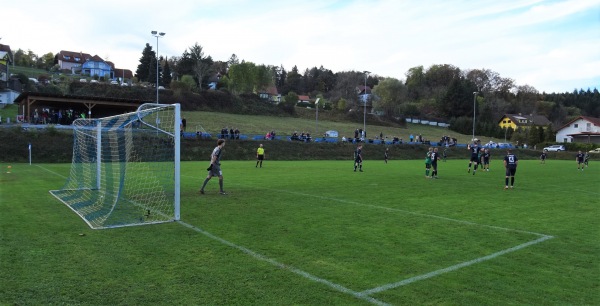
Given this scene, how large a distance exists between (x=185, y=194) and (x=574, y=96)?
160m

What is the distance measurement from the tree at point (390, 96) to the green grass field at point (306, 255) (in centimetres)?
8778

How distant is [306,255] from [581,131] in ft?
331

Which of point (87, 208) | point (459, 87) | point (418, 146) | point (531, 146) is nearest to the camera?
point (87, 208)

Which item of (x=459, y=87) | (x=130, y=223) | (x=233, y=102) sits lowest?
(x=130, y=223)

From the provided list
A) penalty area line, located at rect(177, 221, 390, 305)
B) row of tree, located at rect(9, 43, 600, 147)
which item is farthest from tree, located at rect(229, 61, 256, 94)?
penalty area line, located at rect(177, 221, 390, 305)

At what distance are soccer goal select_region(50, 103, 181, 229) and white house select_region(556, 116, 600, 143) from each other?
3652 inches

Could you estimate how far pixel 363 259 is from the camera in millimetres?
6648

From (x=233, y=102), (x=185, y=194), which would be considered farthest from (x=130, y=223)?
(x=233, y=102)

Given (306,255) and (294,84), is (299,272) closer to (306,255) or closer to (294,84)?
(306,255)

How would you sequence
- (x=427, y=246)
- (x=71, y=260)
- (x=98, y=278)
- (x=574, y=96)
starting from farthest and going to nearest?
1. (x=574, y=96)
2. (x=427, y=246)
3. (x=71, y=260)
4. (x=98, y=278)

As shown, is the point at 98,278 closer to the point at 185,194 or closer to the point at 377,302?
the point at 377,302

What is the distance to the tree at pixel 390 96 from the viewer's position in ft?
322

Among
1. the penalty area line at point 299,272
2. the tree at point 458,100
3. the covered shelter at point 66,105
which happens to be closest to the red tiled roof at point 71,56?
the covered shelter at point 66,105

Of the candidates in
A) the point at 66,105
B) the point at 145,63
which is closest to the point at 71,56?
the point at 145,63
